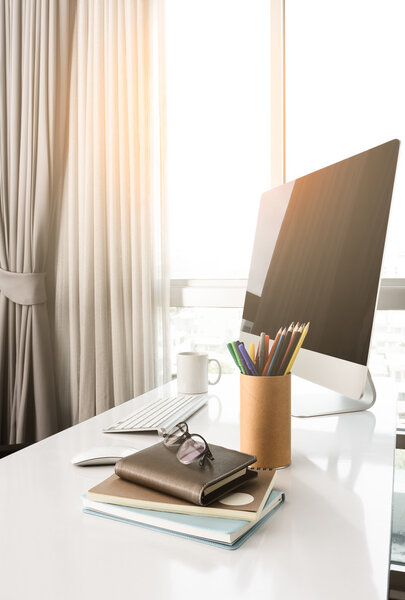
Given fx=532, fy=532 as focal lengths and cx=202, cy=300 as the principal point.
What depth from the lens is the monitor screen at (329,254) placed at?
0.88 meters

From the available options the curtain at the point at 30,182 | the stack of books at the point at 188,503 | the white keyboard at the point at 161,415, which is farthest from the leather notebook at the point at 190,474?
the curtain at the point at 30,182

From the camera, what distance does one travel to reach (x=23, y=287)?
2.03 m

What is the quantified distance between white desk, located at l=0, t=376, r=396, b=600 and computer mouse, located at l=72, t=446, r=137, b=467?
12 millimetres

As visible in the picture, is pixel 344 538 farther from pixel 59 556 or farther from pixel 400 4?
pixel 400 4

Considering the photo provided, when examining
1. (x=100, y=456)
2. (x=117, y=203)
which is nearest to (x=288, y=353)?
(x=100, y=456)

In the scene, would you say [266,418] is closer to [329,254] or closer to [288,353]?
[288,353]

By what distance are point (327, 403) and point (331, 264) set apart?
311 mm

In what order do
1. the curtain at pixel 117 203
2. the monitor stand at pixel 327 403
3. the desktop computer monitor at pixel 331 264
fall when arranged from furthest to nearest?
the curtain at pixel 117 203
the monitor stand at pixel 327 403
the desktop computer monitor at pixel 331 264

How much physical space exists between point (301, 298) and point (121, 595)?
751 millimetres

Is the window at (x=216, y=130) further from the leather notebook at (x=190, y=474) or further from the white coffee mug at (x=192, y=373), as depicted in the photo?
the leather notebook at (x=190, y=474)

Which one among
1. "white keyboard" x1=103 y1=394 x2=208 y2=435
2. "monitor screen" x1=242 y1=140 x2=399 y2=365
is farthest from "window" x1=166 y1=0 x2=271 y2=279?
"white keyboard" x1=103 y1=394 x2=208 y2=435

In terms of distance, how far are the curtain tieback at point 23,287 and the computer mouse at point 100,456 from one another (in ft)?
4.45

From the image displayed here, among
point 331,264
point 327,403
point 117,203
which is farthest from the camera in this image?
point 117,203

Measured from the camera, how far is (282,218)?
1.29 m
